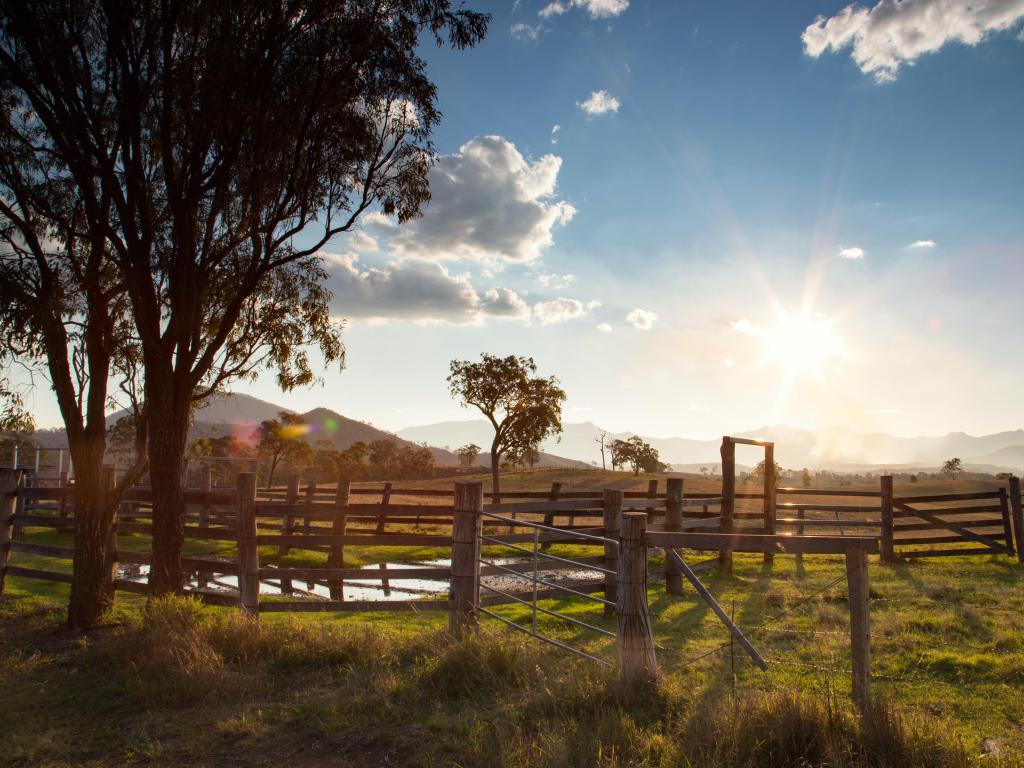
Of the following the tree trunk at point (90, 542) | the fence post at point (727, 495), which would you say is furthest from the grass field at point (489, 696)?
the fence post at point (727, 495)

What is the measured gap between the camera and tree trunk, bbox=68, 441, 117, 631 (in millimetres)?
9156

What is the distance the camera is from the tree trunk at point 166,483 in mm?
8898

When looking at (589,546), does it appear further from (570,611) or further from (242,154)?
(242,154)

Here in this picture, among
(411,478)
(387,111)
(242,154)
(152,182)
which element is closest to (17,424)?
(152,182)

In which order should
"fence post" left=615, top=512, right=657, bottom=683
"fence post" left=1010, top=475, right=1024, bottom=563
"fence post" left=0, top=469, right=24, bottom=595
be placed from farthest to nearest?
"fence post" left=1010, top=475, right=1024, bottom=563, "fence post" left=0, top=469, right=24, bottom=595, "fence post" left=615, top=512, right=657, bottom=683

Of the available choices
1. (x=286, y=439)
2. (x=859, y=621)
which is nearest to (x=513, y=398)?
(x=286, y=439)

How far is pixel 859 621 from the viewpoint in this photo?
4.68 m

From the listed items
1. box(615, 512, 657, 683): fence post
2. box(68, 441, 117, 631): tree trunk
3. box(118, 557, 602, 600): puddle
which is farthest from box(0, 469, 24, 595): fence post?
box(615, 512, 657, 683): fence post

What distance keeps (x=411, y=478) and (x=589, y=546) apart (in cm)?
5525

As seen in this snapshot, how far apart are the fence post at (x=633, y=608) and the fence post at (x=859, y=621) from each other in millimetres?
1424

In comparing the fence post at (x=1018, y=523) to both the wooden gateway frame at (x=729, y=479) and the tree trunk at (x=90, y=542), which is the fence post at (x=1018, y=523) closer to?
the wooden gateway frame at (x=729, y=479)

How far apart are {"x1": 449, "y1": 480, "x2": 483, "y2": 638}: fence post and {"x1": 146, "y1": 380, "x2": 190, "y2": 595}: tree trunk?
13.0 feet

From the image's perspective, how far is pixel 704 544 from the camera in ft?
17.5

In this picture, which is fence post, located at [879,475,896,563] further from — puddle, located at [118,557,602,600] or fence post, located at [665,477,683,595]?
puddle, located at [118,557,602,600]
